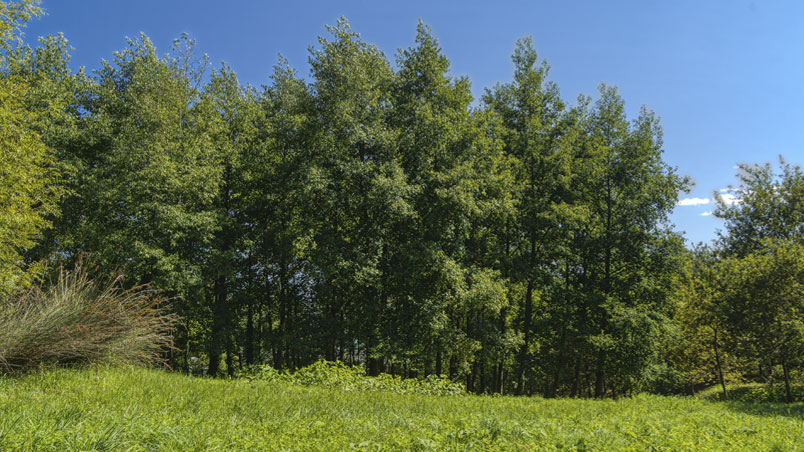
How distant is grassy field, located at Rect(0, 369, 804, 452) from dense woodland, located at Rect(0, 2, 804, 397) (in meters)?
8.23

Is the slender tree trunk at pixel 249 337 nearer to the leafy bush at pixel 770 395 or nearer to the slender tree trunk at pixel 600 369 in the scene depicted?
the slender tree trunk at pixel 600 369

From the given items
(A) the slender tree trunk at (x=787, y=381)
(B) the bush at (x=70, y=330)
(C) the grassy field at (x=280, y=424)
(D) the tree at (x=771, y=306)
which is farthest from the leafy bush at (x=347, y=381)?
(A) the slender tree trunk at (x=787, y=381)

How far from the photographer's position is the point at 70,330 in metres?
8.18

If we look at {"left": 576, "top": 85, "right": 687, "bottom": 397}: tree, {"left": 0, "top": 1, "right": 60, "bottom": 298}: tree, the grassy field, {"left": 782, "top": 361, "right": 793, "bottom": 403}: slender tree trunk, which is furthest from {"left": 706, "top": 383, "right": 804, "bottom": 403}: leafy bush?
{"left": 0, "top": 1, "right": 60, "bottom": 298}: tree

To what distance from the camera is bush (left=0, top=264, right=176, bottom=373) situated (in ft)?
25.4

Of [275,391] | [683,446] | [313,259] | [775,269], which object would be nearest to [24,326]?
[275,391]

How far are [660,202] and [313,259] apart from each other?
57.9ft

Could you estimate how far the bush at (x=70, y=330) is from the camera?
305 inches

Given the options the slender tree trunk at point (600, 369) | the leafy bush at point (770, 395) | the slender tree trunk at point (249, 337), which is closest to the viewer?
the leafy bush at point (770, 395)

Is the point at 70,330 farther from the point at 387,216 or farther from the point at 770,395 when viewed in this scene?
the point at 770,395

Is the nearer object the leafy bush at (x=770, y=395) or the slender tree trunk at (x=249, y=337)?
the leafy bush at (x=770, y=395)

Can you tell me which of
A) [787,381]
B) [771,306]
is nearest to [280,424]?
[771,306]

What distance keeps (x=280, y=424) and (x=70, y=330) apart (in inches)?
211

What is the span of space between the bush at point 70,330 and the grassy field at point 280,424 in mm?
502
